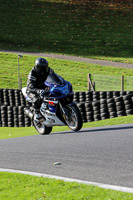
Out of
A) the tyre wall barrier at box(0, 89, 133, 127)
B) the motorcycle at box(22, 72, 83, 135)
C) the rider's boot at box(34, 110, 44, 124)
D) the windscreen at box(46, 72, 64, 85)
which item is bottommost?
the tyre wall barrier at box(0, 89, 133, 127)

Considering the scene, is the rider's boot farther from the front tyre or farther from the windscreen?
the windscreen

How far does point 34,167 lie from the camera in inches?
327

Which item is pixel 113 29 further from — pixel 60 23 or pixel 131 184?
pixel 131 184

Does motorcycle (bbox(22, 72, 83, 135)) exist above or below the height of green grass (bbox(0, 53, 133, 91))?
above

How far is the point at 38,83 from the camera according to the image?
12.3 meters

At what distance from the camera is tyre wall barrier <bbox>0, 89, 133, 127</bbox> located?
14781 mm

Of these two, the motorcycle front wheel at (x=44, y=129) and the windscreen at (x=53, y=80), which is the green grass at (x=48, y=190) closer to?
the windscreen at (x=53, y=80)

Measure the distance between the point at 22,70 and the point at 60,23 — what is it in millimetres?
15967

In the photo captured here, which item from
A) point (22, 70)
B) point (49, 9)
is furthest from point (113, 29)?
point (22, 70)

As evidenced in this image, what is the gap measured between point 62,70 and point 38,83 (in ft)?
56.1

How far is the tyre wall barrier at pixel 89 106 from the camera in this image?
14781mm

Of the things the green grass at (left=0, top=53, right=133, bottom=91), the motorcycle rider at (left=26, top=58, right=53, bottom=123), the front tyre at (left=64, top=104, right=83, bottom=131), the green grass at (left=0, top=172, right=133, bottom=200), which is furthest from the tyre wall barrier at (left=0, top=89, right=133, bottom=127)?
the green grass at (left=0, top=172, right=133, bottom=200)

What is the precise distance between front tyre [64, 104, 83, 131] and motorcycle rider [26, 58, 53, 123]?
2.45ft

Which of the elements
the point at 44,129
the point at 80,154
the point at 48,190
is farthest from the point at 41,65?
the point at 48,190
